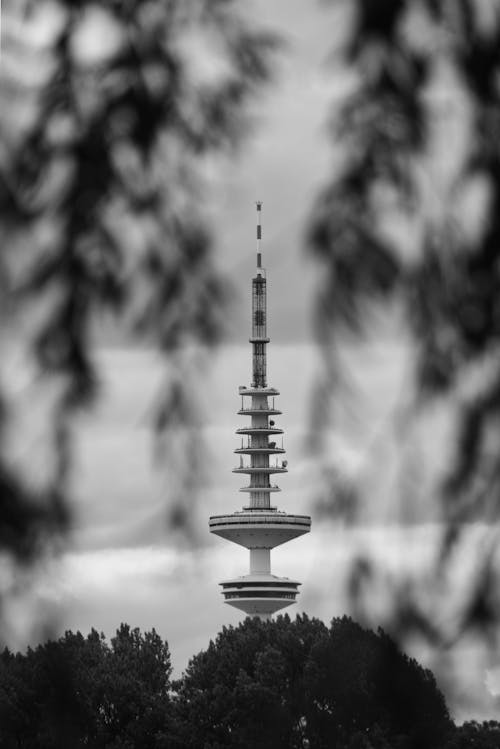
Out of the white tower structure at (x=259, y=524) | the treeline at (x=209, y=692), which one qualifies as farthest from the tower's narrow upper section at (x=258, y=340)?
the treeline at (x=209, y=692)

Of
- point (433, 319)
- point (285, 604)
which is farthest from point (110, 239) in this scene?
point (285, 604)

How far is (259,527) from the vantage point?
156m

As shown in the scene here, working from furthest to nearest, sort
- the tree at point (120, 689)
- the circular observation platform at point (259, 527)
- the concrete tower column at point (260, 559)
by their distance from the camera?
the concrete tower column at point (260, 559)
the circular observation platform at point (259, 527)
the tree at point (120, 689)

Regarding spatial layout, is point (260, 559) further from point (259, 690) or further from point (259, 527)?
point (259, 690)

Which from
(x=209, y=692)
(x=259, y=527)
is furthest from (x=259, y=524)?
(x=209, y=692)

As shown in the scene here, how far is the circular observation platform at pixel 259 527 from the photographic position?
155 metres

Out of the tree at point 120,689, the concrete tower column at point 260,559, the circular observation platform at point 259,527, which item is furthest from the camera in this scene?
the concrete tower column at point 260,559

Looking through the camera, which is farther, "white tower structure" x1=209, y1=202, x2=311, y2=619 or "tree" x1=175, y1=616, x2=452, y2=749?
"white tower structure" x1=209, y1=202, x2=311, y2=619

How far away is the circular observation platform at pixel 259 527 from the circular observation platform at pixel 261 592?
3333 mm

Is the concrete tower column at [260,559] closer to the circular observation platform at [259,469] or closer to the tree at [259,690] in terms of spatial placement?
the circular observation platform at [259,469]

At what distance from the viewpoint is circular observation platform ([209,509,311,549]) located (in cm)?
15488

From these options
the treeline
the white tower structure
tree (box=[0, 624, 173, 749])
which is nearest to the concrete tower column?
the white tower structure

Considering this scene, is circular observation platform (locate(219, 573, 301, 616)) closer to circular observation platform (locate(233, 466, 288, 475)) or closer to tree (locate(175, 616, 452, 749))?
circular observation platform (locate(233, 466, 288, 475))

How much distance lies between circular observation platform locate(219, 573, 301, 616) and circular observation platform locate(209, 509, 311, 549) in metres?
3.33
